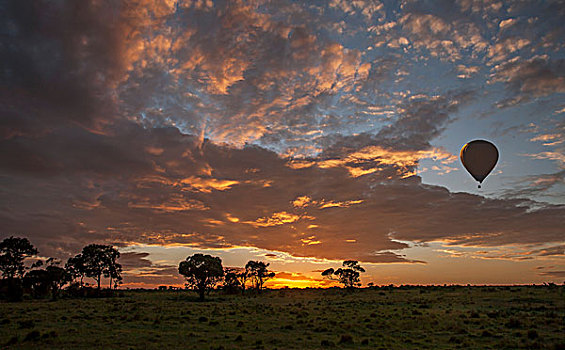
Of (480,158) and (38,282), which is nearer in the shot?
(480,158)

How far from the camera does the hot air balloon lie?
134ft

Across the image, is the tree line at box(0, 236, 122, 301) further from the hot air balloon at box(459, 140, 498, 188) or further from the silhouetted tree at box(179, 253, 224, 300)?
the hot air balloon at box(459, 140, 498, 188)

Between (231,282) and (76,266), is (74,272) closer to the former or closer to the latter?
(76,266)

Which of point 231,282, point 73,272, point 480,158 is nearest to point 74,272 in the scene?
point 73,272

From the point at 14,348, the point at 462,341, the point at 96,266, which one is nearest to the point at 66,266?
the point at 96,266

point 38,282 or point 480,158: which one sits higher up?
point 480,158

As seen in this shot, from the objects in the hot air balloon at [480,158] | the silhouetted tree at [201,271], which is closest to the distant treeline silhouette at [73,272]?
the silhouetted tree at [201,271]

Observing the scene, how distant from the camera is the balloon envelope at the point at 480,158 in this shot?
4078cm

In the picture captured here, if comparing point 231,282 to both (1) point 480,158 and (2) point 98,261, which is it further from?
(1) point 480,158

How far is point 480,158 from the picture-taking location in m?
40.8

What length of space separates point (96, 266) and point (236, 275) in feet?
139

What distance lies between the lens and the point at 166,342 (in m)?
24.5

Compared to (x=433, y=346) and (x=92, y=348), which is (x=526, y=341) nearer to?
(x=433, y=346)

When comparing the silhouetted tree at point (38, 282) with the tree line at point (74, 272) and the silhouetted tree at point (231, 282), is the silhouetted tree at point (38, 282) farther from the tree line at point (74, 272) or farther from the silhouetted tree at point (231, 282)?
the silhouetted tree at point (231, 282)
